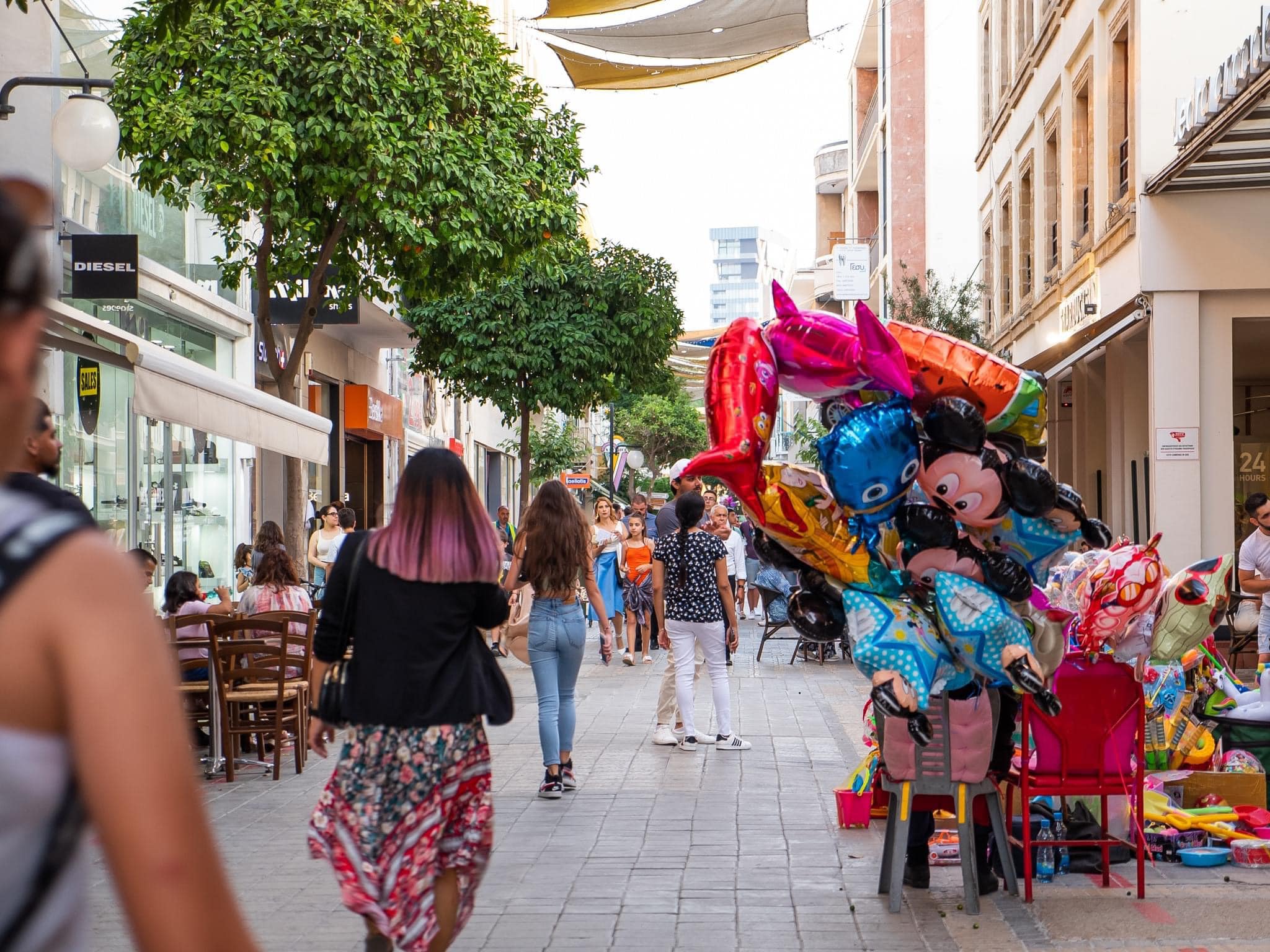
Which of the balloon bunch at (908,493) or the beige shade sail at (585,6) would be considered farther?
the beige shade sail at (585,6)

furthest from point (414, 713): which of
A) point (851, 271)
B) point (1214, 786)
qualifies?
point (851, 271)

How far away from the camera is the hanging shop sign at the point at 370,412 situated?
3034 cm

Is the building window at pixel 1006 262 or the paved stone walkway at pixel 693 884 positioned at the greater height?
the building window at pixel 1006 262

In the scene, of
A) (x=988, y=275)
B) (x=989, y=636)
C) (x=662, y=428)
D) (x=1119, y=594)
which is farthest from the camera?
(x=662, y=428)

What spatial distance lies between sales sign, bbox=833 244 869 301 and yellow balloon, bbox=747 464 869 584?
25.4 m

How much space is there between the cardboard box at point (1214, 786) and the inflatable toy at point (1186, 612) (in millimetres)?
748

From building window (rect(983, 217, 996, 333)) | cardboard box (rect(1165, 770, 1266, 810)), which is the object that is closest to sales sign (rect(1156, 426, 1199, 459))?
cardboard box (rect(1165, 770, 1266, 810))

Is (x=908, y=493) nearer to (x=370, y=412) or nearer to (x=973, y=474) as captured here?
(x=973, y=474)

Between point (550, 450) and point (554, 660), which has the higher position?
point (550, 450)

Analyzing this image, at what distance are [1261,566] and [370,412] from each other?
20.9m

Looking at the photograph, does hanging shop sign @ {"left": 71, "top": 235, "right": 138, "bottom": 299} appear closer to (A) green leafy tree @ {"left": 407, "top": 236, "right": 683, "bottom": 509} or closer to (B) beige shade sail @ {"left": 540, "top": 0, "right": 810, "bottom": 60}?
(B) beige shade sail @ {"left": 540, "top": 0, "right": 810, "bottom": 60}

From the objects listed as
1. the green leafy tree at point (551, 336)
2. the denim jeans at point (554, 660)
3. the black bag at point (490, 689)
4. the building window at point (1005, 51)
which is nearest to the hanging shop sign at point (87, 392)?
the denim jeans at point (554, 660)

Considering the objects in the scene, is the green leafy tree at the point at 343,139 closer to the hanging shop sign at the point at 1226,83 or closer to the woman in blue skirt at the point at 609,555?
the woman in blue skirt at the point at 609,555

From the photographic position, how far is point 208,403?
966 centimetres
